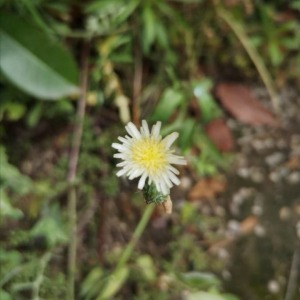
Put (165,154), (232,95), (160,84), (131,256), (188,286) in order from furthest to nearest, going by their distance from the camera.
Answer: (232,95) < (160,84) < (131,256) < (188,286) < (165,154)

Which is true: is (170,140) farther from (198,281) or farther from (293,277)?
(293,277)

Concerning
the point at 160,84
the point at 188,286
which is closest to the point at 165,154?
the point at 188,286

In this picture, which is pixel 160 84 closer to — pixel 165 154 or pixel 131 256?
pixel 131 256

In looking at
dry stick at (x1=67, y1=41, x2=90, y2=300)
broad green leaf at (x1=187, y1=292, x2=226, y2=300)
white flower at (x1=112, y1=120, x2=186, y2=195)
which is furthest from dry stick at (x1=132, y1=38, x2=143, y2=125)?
white flower at (x1=112, y1=120, x2=186, y2=195)

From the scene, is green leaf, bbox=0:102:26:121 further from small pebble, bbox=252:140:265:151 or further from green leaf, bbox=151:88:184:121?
small pebble, bbox=252:140:265:151

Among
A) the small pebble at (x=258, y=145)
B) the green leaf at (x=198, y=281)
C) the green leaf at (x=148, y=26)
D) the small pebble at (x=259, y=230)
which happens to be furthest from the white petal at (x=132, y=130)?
the small pebble at (x=258, y=145)

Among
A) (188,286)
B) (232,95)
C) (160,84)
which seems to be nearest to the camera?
(188,286)

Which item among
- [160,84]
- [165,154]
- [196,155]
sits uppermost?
[160,84]
